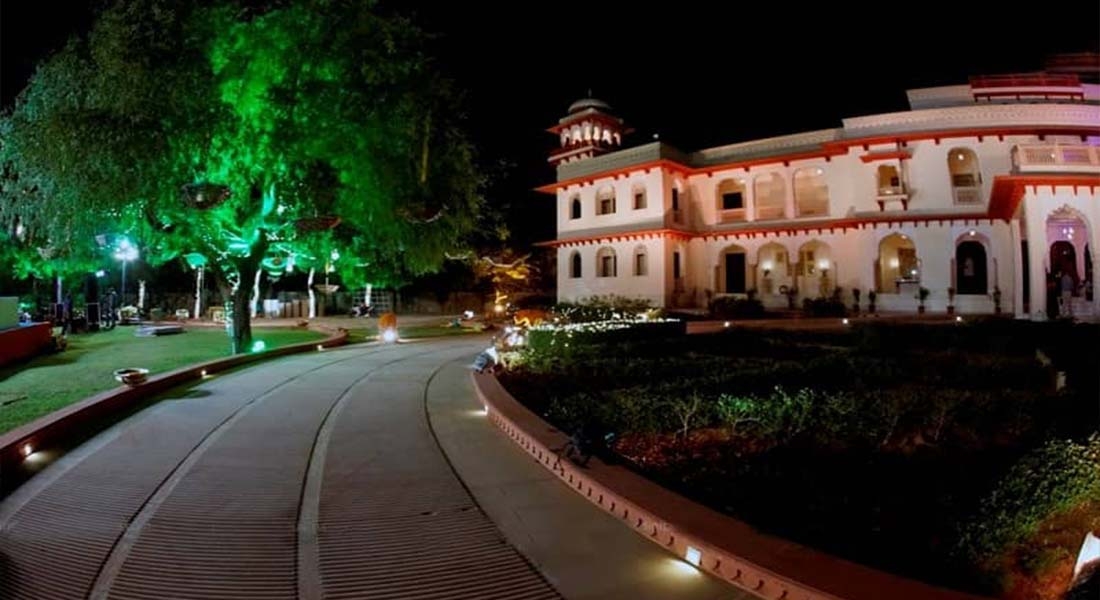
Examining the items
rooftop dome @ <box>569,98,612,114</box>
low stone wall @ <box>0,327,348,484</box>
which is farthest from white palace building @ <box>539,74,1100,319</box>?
low stone wall @ <box>0,327,348,484</box>

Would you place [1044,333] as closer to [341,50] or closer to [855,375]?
[855,375]

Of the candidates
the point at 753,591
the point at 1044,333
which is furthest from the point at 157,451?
the point at 1044,333

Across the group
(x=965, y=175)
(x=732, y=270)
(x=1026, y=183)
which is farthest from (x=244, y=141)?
(x=965, y=175)

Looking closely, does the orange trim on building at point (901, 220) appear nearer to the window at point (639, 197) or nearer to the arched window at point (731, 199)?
the arched window at point (731, 199)

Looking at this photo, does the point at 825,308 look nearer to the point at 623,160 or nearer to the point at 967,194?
the point at 967,194

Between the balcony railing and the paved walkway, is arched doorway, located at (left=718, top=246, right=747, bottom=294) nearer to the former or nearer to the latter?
the balcony railing

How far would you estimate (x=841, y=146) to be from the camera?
84.3 ft

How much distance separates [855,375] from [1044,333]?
6.87 m

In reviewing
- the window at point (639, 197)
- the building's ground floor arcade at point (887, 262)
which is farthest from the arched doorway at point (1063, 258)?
the window at point (639, 197)

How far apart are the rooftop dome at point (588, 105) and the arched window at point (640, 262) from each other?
1209 cm

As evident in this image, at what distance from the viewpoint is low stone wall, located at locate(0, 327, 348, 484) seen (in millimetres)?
5980

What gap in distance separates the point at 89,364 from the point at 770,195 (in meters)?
27.3

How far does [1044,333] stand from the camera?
12.9m

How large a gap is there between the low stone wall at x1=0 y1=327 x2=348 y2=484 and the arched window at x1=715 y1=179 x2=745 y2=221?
22.8 meters
